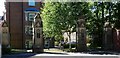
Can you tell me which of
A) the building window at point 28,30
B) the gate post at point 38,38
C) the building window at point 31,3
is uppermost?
the building window at point 31,3

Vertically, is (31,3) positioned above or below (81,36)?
above

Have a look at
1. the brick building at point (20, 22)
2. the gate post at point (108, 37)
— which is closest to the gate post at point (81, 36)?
the gate post at point (108, 37)

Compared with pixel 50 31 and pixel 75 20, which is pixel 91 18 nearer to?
pixel 75 20

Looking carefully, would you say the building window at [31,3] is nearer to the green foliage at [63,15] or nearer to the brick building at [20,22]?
the brick building at [20,22]

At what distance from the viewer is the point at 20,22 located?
132 feet

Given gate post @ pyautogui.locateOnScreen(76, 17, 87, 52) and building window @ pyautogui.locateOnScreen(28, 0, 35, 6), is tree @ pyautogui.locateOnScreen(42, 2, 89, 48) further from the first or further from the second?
building window @ pyautogui.locateOnScreen(28, 0, 35, 6)

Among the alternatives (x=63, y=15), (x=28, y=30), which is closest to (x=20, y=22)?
(x=28, y=30)

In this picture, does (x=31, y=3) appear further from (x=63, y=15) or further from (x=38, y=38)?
(x=38, y=38)

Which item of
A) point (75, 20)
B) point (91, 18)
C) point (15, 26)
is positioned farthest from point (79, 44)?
point (15, 26)

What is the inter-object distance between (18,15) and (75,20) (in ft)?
48.3

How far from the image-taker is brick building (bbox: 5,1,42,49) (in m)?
39.7

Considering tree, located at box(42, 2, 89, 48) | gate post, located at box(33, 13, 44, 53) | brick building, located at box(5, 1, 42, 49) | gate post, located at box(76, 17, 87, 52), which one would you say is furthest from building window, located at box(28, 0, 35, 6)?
gate post, located at box(76, 17, 87, 52)

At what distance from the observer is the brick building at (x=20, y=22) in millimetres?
39656

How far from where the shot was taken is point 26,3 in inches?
1609
